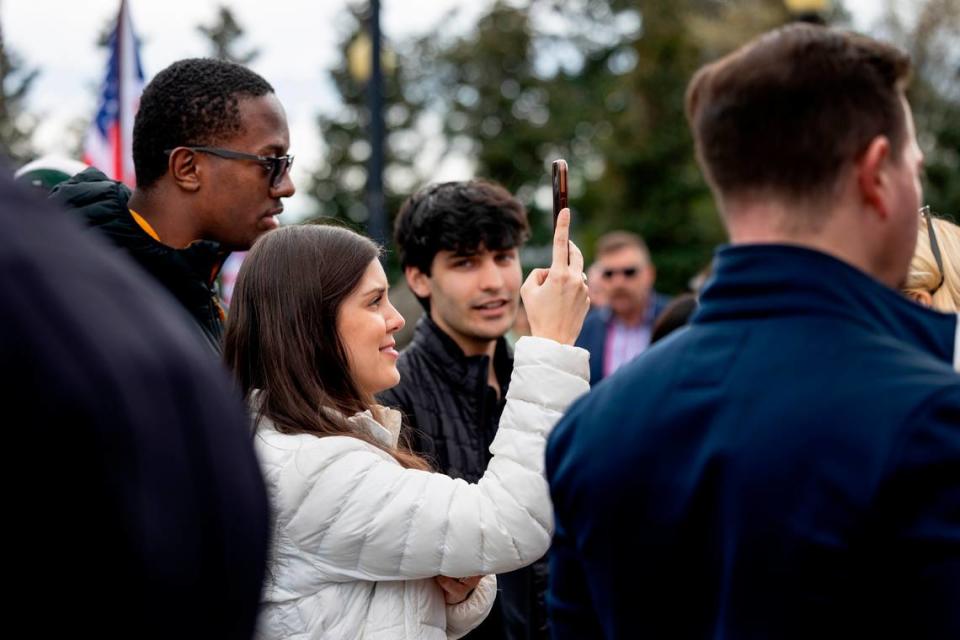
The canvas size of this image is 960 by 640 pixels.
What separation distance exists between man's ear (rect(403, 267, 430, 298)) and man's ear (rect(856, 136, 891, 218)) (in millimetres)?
2518

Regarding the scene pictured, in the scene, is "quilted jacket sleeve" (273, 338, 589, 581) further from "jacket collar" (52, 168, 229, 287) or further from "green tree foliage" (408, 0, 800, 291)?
"green tree foliage" (408, 0, 800, 291)

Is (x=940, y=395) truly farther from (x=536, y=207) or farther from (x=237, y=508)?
(x=536, y=207)

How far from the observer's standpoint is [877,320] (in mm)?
1555

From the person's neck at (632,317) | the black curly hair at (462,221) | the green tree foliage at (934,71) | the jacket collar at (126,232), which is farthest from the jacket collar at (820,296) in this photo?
the green tree foliage at (934,71)

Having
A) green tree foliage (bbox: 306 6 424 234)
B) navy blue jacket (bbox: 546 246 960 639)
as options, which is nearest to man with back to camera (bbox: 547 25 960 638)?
navy blue jacket (bbox: 546 246 960 639)

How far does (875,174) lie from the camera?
1560mm

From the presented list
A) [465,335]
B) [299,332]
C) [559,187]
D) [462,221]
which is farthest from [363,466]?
[462,221]

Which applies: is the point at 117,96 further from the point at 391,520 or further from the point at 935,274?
the point at 935,274

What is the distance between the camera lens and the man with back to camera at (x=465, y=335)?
11.6 feet

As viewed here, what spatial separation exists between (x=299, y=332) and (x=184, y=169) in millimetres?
930

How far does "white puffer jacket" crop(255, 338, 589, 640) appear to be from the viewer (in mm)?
2434

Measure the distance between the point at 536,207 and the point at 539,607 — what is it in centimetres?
3520

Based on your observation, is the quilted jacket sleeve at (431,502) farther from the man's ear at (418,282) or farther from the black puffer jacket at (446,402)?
the man's ear at (418,282)

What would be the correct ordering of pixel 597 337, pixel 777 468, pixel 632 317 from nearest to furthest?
pixel 777 468 → pixel 597 337 → pixel 632 317
